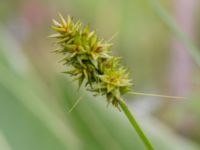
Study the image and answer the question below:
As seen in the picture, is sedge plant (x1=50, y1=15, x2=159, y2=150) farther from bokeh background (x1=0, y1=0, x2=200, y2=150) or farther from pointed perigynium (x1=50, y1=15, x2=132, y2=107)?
bokeh background (x1=0, y1=0, x2=200, y2=150)

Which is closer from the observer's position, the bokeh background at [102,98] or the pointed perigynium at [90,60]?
the pointed perigynium at [90,60]

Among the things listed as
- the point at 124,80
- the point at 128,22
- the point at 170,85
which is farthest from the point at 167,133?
the point at 128,22

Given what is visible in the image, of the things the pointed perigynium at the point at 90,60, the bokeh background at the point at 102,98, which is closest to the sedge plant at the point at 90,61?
the pointed perigynium at the point at 90,60

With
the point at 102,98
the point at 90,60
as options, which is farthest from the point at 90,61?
the point at 102,98

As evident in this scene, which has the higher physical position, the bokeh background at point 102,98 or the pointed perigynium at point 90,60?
the pointed perigynium at point 90,60

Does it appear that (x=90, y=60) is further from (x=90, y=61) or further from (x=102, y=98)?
(x=102, y=98)

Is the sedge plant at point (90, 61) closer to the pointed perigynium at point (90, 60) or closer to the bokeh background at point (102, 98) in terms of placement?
the pointed perigynium at point (90, 60)

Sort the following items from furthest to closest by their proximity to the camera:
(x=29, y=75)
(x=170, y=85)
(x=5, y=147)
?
(x=170, y=85), (x=29, y=75), (x=5, y=147)

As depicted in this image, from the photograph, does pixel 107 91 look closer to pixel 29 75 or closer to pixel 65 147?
pixel 65 147
